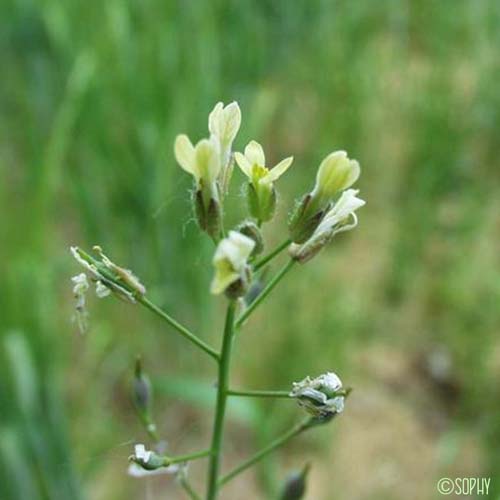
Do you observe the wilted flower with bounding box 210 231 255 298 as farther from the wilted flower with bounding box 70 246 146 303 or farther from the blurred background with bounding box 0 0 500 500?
the blurred background with bounding box 0 0 500 500

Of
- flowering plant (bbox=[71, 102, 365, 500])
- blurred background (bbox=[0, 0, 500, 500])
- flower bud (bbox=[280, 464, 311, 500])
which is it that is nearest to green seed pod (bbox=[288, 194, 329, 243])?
flowering plant (bbox=[71, 102, 365, 500])

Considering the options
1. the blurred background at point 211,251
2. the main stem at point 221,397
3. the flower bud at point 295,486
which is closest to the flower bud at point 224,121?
the main stem at point 221,397

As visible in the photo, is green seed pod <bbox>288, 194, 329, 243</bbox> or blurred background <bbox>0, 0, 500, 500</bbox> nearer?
green seed pod <bbox>288, 194, 329, 243</bbox>

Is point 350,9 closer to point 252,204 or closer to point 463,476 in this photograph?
point 463,476

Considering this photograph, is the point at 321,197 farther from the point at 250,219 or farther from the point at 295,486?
the point at 295,486

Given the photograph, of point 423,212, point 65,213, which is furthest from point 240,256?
point 65,213

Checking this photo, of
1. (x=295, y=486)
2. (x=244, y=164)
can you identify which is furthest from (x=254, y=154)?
(x=295, y=486)

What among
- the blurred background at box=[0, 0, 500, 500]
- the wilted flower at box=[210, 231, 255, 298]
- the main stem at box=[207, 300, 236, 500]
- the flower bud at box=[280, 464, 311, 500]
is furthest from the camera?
the blurred background at box=[0, 0, 500, 500]
